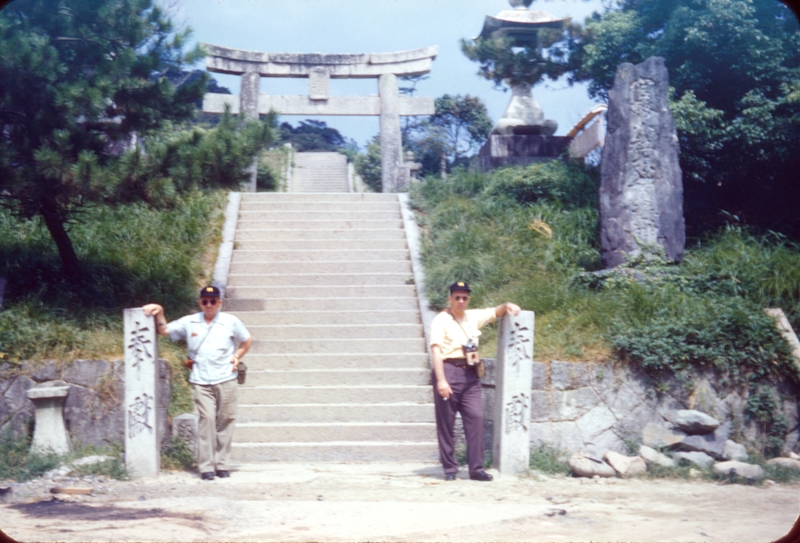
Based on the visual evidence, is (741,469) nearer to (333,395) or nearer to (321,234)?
(333,395)

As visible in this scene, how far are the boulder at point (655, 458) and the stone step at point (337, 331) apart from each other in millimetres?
2882

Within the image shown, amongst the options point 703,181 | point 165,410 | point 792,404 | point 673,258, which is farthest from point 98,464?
point 703,181

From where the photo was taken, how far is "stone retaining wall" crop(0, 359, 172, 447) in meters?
6.38

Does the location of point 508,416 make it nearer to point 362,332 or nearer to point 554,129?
point 362,332

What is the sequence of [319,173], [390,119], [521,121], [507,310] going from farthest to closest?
[319,173] → [390,119] → [521,121] → [507,310]

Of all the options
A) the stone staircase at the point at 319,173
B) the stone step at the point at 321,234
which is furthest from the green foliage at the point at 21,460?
the stone staircase at the point at 319,173

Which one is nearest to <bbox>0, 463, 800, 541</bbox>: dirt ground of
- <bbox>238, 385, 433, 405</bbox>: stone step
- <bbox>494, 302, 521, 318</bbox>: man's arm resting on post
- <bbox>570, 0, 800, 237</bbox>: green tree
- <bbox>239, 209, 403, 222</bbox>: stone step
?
<bbox>238, 385, 433, 405</bbox>: stone step

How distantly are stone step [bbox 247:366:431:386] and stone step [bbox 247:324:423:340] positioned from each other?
71 cm

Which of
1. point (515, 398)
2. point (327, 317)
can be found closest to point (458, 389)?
point (515, 398)

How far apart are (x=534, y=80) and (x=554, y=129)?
1.13 meters

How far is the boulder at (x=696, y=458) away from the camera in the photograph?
6.27 metres

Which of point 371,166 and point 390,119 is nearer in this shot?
point 390,119

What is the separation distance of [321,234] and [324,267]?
114cm

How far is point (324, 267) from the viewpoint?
978 centimetres
